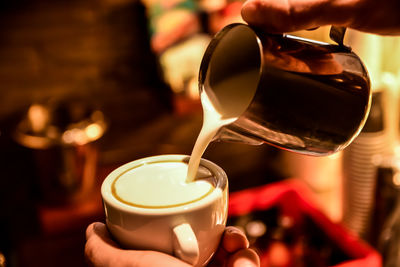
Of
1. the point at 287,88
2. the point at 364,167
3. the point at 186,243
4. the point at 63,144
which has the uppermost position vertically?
the point at 287,88

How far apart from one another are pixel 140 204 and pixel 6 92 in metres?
1.49

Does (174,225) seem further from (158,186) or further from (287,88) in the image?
(287,88)

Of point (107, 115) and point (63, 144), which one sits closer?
point (63, 144)

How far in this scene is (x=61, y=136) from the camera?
1.77 m

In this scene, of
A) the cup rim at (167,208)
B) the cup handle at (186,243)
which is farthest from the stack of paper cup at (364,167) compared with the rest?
the cup handle at (186,243)

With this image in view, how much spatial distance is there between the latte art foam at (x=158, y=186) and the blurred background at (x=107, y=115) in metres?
0.88

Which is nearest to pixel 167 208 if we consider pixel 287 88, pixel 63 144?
pixel 287 88

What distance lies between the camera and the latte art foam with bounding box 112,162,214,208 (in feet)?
2.40

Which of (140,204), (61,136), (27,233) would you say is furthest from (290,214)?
(27,233)

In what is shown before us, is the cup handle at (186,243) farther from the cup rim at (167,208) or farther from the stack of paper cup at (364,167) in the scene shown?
the stack of paper cup at (364,167)

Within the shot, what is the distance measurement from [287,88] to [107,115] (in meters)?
1.55

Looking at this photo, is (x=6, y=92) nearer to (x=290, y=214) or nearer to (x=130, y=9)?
(x=130, y=9)

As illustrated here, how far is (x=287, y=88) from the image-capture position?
2.29ft

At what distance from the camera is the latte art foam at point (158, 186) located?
0.73 meters
